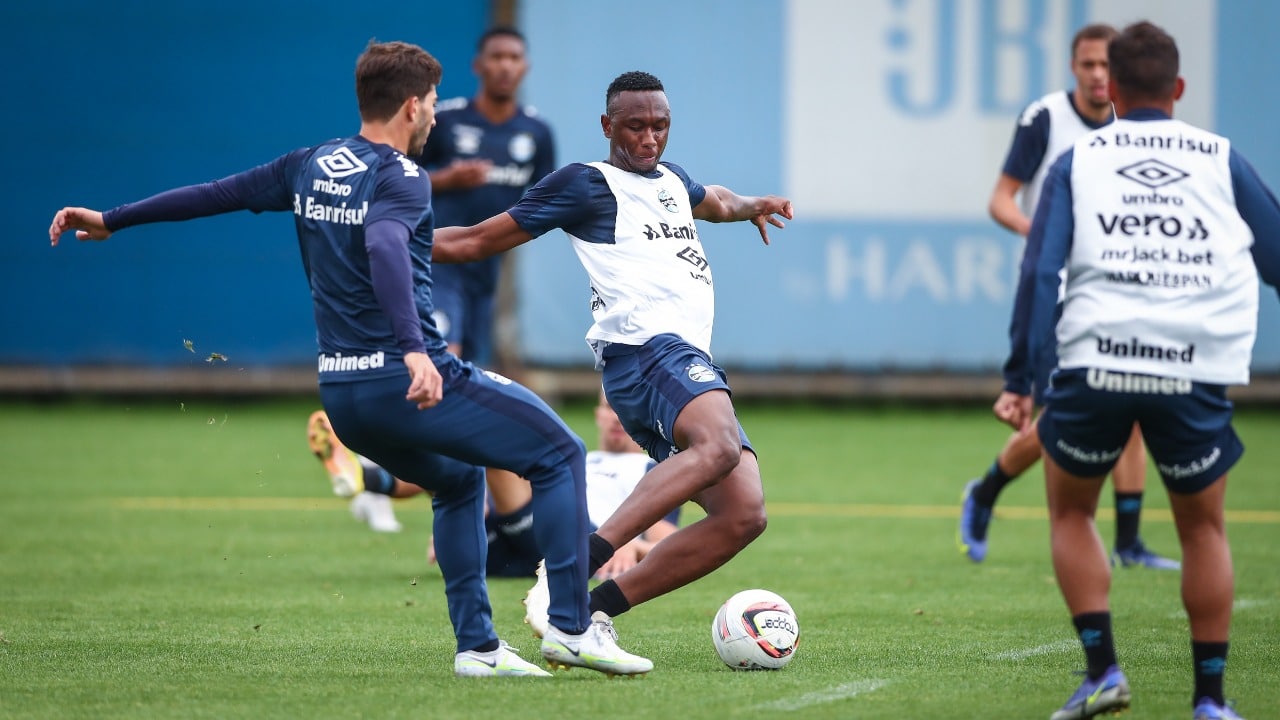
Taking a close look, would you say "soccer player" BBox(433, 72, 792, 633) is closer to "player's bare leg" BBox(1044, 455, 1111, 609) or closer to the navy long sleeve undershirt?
the navy long sleeve undershirt

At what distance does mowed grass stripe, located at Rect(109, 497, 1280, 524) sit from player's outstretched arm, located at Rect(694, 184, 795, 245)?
13.9ft

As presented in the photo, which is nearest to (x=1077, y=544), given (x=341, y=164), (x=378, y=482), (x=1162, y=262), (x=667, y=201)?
(x=1162, y=262)

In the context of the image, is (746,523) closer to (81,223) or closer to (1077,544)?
(1077,544)

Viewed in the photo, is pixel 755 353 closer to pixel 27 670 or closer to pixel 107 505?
pixel 107 505

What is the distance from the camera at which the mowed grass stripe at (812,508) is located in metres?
10.6

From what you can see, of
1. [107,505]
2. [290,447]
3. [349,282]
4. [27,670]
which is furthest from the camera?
[290,447]

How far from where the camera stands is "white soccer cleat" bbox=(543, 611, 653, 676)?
524 centimetres

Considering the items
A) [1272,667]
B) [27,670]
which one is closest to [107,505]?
[27,670]

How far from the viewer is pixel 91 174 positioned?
17.3 meters

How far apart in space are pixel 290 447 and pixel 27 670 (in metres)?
9.10

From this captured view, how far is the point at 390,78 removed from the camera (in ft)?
17.1

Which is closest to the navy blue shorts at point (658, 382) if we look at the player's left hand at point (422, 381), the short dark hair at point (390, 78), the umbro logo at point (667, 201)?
the umbro logo at point (667, 201)

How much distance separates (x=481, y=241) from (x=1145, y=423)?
2.47 meters

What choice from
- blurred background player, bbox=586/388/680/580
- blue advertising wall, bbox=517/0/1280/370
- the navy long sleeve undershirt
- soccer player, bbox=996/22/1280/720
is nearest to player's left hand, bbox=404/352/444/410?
the navy long sleeve undershirt
